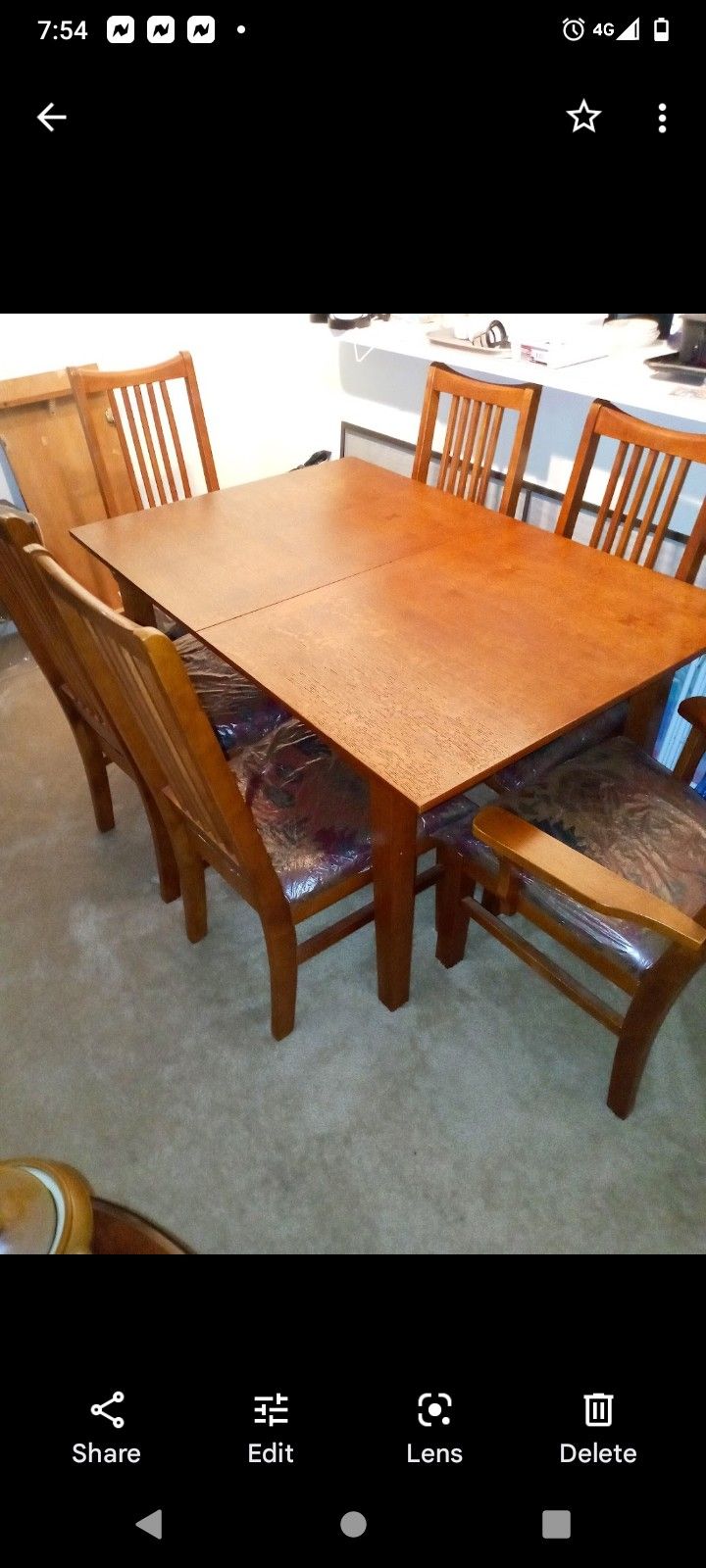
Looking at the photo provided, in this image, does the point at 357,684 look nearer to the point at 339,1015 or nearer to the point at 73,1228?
the point at 339,1015

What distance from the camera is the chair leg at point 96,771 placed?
1.84m

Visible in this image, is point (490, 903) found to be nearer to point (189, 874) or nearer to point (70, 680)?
point (189, 874)

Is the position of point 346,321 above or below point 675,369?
below

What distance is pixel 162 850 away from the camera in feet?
5.83

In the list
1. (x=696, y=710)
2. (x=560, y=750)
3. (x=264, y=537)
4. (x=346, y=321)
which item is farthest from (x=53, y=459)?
(x=696, y=710)

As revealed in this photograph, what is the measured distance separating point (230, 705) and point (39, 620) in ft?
1.37

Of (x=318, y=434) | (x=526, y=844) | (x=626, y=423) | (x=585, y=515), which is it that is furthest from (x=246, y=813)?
(x=318, y=434)

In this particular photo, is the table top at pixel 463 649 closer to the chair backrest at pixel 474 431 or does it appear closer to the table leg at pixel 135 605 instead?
the chair backrest at pixel 474 431

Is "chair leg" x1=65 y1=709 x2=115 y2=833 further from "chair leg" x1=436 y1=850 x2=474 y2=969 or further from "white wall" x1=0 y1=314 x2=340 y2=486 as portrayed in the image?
"white wall" x1=0 y1=314 x2=340 y2=486

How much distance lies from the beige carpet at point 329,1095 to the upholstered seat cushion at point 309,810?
409 millimetres

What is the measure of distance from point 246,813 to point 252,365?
2378 millimetres

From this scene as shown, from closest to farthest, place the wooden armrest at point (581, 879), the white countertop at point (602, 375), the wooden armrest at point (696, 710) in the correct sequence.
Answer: the wooden armrest at point (581, 879) → the wooden armrest at point (696, 710) → the white countertop at point (602, 375)
